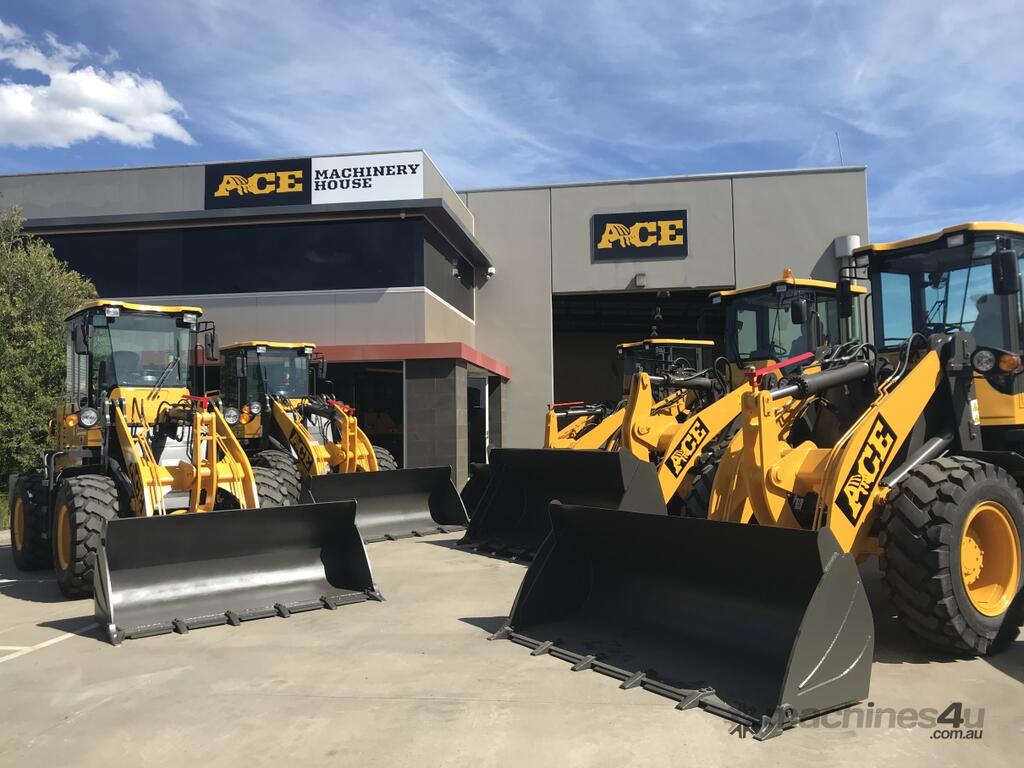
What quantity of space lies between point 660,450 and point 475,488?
331 centimetres

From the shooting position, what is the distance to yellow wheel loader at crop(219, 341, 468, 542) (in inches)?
423

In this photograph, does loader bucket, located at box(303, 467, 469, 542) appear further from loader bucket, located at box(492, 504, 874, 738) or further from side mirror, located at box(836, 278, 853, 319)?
side mirror, located at box(836, 278, 853, 319)

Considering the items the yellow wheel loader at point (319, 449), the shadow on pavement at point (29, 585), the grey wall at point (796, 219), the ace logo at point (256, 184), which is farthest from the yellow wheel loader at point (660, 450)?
the ace logo at point (256, 184)

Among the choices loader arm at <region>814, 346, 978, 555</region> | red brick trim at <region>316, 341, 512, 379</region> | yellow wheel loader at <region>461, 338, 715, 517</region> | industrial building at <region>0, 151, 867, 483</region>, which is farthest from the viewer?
industrial building at <region>0, 151, 867, 483</region>

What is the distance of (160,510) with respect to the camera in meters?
7.45

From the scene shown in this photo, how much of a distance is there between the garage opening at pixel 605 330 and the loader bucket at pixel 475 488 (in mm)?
15979

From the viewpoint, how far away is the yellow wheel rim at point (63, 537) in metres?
7.48

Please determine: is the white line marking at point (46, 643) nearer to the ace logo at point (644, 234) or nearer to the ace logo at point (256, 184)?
the ace logo at point (256, 184)

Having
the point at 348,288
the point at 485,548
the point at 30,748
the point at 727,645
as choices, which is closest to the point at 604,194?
the point at 348,288

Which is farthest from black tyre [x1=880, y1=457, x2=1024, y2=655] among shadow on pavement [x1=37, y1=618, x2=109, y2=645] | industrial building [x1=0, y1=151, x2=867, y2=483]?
industrial building [x1=0, y1=151, x2=867, y2=483]

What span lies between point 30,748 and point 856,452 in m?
5.11

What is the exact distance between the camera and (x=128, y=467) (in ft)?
26.0

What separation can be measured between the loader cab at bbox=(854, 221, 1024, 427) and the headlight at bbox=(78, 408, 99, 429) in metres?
7.70

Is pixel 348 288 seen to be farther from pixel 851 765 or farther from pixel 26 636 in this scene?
pixel 851 765
